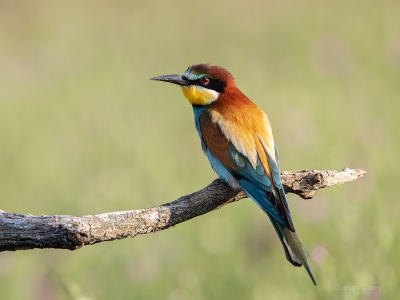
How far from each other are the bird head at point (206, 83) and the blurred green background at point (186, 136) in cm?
47

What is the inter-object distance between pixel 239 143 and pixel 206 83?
1.28 ft

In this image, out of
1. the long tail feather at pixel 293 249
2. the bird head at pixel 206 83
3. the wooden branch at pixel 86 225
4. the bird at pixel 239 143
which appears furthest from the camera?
the bird head at pixel 206 83

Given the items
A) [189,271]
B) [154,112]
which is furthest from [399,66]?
[189,271]

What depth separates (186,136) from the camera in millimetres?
5512

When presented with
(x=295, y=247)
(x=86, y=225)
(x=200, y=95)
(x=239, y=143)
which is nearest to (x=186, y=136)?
(x=200, y=95)

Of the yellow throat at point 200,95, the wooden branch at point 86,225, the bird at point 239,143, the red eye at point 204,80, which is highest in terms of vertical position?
the red eye at point 204,80

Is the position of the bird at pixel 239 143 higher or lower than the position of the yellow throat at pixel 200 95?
lower

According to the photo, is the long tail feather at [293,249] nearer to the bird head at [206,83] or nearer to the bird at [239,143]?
the bird at [239,143]

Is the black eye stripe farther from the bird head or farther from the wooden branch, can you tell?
the wooden branch

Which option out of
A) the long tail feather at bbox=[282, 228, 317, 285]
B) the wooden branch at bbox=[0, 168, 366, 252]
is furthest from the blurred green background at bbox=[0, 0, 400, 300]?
the wooden branch at bbox=[0, 168, 366, 252]

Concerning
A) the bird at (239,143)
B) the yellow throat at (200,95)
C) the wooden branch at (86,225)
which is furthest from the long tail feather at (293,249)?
the yellow throat at (200,95)

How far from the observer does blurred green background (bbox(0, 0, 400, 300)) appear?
3.09m

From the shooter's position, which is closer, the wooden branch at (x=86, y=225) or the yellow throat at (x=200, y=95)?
the wooden branch at (x=86, y=225)

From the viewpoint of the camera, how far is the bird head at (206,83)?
3.03 meters
